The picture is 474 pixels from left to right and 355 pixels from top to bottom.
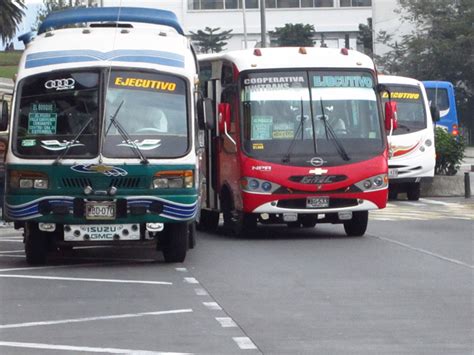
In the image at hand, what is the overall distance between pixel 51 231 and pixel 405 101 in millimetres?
17124

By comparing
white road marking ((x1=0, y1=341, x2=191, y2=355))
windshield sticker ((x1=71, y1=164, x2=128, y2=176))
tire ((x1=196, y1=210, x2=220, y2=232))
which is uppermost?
windshield sticker ((x1=71, y1=164, x2=128, y2=176))

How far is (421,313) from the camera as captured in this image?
39.9 ft

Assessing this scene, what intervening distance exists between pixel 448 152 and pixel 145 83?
17.8 meters

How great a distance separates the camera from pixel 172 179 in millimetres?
16266

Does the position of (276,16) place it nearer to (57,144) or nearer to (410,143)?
(410,143)

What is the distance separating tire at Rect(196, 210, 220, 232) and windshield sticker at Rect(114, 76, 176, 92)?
6.61 metres

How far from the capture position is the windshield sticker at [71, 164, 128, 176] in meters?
16.0

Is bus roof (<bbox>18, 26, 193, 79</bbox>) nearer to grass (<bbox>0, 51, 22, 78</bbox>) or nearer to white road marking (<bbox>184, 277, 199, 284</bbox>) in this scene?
white road marking (<bbox>184, 277, 199, 284</bbox>)

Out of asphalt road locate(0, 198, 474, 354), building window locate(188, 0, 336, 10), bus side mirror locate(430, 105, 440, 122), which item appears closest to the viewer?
asphalt road locate(0, 198, 474, 354)

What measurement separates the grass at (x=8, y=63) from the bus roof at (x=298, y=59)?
2392 inches

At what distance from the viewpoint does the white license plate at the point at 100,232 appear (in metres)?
16.1

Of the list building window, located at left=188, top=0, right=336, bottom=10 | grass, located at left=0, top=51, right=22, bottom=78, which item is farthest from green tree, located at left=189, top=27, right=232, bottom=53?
grass, located at left=0, top=51, right=22, bottom=78

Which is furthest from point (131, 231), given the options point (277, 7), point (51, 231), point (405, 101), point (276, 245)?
point (277, 7)

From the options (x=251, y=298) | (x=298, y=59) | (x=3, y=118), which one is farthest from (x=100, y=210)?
(x=298, y=59)
